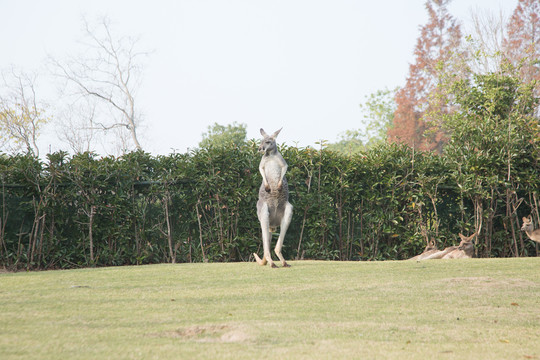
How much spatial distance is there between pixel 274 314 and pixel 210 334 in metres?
0.92

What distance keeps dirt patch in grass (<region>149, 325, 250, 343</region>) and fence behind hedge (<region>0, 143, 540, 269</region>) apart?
6.69m

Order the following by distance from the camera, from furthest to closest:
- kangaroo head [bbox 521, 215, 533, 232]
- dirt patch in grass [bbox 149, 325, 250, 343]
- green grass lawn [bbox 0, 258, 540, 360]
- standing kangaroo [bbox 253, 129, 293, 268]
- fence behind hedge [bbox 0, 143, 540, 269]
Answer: kangaroo head [bbox 521, 215, 533, 232]
fence behind hedge [bbox 0, 143, 540, 269]
standing kangaroo [bbox 253, 129, 293, 268]
dirt patch in grass [bbox 149, 325, 250, 343]
green grass lawn [bbox 0, 258, 540, 360]

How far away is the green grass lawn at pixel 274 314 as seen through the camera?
3766 mm

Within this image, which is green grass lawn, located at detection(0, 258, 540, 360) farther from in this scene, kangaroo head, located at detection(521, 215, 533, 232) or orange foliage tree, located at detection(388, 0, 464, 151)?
orange foliage tree, located at detection(388, 0, 464, 151)

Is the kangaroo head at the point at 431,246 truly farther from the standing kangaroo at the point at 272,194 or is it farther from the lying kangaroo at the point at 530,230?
the standing kangaroo at the point at 272,194

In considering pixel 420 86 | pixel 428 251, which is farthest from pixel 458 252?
pixel 420 86

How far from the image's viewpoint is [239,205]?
11188 mm

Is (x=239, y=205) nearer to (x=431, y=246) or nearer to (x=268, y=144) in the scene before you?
(x=268, y=144)

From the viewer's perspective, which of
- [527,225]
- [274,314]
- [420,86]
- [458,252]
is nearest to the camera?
[274,314]

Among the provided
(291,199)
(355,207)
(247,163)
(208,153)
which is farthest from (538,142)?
(208,153)

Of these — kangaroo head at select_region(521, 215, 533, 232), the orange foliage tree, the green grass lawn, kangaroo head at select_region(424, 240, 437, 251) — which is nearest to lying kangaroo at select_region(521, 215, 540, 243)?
kangaroo head at select_region(521, 215, 533, 232)

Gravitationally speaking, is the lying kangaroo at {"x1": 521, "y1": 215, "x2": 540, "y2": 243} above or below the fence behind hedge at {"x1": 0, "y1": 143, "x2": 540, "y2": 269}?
below

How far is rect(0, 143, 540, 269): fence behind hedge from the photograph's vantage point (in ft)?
34.3

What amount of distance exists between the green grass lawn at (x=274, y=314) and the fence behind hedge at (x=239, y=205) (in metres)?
2.80
